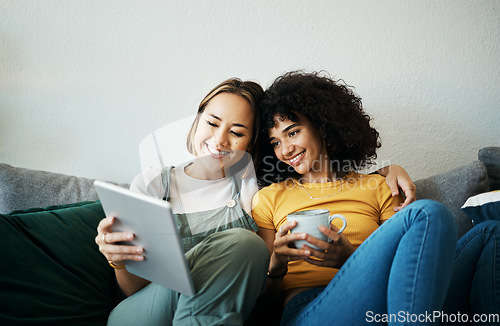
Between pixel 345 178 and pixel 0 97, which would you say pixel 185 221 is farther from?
pixel 0 97

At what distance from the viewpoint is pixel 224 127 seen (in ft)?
3.77

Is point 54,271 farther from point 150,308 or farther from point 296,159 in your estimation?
point 296,159

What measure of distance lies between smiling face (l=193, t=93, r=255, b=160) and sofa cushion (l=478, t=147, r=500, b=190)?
793 millimetres

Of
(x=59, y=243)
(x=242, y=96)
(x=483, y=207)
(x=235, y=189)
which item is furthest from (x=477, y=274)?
(x=59, y=243)

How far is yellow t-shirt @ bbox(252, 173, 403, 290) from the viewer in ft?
3.48

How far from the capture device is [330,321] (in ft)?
2.54

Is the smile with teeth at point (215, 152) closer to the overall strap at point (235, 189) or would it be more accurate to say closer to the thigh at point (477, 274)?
the overall strap at point (235, 189)

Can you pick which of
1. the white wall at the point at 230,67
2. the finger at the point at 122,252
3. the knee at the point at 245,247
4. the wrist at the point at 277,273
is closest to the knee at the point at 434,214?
the knee at the point at 245,247

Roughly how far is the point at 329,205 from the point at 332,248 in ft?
1.01

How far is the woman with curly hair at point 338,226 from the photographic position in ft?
2.29

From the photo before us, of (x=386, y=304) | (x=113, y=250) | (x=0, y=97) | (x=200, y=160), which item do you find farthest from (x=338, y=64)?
(x=0, y=97)

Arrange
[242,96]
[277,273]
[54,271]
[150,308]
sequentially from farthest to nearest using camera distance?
[242,96], [277,273], [54,271], [150,308]

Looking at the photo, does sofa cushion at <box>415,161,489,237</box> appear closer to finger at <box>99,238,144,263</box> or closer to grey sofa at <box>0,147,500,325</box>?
grey sofa at <box>0,147,500,325</box>

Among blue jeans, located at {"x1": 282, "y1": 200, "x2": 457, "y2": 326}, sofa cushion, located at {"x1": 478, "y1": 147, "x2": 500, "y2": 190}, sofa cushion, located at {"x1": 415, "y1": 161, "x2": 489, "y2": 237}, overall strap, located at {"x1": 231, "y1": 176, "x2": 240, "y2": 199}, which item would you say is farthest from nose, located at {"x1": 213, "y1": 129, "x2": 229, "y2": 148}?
sofa cushion, located at {"x1": 478, "y1": 147, "x2": 500, "y2": 190}
